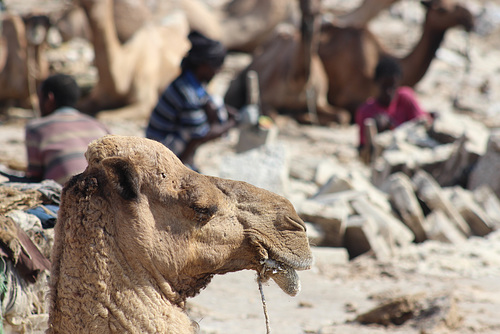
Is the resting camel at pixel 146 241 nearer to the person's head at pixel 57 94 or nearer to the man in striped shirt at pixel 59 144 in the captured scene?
the man in striped shirt at pixel 59 144

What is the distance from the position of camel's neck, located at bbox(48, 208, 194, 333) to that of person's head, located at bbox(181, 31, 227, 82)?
11.0 ft

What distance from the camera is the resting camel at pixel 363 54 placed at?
12.7m

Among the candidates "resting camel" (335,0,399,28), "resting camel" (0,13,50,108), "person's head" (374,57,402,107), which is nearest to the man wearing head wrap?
"person's head" (374,57,402,107)

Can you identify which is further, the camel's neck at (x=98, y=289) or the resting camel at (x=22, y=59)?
the resting camel at (x=22, y=59)

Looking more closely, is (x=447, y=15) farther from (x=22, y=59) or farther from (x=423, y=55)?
(x=22, y=59)

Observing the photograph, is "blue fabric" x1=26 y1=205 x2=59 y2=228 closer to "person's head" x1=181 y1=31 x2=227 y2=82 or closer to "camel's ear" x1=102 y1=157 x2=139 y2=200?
"camel's ear" x1=102 y1=157 x2=139 y2=200

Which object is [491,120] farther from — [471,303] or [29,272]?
[29,272]

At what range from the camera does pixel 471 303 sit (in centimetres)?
484

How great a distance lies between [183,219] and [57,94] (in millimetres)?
2654

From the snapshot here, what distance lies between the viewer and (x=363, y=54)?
44.2 feet

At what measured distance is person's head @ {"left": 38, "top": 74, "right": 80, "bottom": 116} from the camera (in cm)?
466

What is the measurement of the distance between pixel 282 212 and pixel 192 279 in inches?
15.6

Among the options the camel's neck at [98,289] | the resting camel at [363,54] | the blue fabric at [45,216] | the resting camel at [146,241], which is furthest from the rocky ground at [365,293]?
the resting camel at [363,54]

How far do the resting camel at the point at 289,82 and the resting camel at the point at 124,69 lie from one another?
1.46 metres
